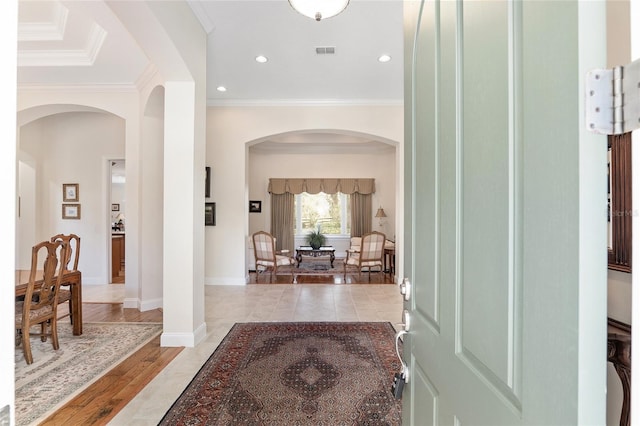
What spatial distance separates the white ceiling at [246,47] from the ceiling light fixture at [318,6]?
2.95 feet

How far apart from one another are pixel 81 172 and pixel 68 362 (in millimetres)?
4211

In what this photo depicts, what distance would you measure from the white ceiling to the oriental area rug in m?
3.09

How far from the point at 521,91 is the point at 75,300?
4123 mm

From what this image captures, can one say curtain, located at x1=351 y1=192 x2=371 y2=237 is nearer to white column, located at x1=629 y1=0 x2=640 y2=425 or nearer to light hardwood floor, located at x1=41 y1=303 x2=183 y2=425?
light hardwood floor, located at x1=41 y1=303 x2=183 y2=425

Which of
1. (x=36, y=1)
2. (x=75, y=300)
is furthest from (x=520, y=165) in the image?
(x=36, y=1)

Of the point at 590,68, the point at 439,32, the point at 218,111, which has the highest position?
the point at 218,111

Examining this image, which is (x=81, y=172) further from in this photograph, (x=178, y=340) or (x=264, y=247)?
(x=178, y=340)

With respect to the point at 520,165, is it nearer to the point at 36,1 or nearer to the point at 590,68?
the point at 590,68

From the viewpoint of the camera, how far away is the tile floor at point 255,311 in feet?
6.84

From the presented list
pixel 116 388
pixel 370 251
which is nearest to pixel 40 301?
pixel 116 388

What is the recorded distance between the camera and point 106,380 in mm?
2359

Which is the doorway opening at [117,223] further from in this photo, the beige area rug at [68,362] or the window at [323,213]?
the window at [323,213]

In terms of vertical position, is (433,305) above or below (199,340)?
above

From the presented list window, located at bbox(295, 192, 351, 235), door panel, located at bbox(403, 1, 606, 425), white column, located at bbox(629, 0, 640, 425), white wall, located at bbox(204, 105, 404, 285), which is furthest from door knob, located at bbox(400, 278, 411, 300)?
window, located at bbox(295, 192, 351, 235)
